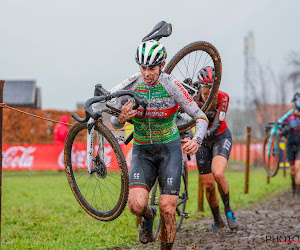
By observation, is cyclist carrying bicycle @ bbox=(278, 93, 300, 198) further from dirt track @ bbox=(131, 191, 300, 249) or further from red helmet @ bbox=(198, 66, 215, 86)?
red helmet @ bbox=(198, 66, 215, 86)

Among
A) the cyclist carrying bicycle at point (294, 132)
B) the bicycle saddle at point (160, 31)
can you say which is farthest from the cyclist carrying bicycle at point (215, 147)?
the cyclist carrying bicycle at point (294, 132)

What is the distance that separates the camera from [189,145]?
198 inches

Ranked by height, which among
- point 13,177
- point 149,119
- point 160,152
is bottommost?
point 13,177

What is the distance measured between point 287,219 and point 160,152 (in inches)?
175

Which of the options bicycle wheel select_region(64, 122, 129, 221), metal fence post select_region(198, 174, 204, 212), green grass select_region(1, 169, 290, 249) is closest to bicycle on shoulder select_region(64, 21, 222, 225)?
bicycle wheel select_region(64, 122, 129, 221)

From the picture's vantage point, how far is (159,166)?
5480 mm

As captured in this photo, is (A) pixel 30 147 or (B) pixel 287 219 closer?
(B) pixel 287 219

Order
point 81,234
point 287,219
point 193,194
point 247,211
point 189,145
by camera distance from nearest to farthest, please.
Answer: point 189,145, point 81,234, point 287,219, point 247,211, point 193,194

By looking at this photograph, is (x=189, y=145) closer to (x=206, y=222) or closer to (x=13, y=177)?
(x=206, y=222)

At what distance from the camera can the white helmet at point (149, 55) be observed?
5.07 meters

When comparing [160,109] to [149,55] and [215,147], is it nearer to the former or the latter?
[149,55]

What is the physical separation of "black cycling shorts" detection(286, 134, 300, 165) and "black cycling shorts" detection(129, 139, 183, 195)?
7534 millimetres

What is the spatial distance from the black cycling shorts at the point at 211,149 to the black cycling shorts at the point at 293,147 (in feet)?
16.1

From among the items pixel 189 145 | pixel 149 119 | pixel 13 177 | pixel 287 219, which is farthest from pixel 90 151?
pixel 13 177
